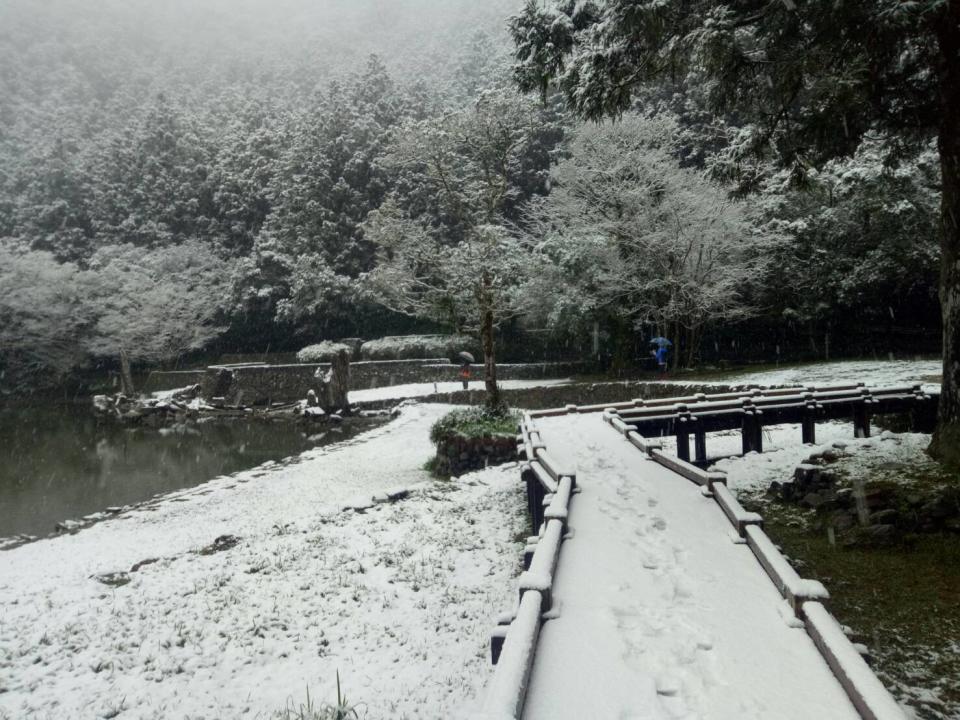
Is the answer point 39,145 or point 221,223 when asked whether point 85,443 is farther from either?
point 39,145

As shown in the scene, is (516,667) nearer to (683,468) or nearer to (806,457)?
(683,468)

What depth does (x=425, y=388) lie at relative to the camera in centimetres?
2752

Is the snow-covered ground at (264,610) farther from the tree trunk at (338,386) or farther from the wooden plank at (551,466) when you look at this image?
the tree trunk at (338,386)

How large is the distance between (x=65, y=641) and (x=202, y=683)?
218 centimetres

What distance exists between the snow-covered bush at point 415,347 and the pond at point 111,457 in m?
7.81

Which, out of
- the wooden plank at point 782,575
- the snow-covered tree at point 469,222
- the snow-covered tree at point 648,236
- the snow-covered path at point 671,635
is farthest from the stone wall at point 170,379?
the wooden plank at point 782,575

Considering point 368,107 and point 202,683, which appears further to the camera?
point 368,107

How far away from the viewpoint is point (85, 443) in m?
23.2

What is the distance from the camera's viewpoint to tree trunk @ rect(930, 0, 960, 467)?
7.84 meters

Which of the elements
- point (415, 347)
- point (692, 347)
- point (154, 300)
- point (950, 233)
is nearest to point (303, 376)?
point (415, 347)

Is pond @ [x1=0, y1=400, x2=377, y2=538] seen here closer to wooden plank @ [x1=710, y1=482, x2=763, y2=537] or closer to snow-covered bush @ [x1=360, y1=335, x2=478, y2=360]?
snow-covered bush @ [x1=360, y1=335, x2=478, y2=360]

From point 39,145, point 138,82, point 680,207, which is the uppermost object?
point 138,82

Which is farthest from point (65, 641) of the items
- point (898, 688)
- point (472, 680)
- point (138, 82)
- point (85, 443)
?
point (138, 82)

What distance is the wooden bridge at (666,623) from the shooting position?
117 inches
